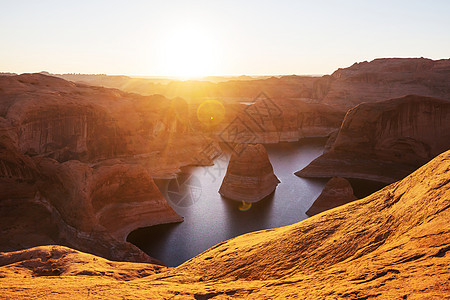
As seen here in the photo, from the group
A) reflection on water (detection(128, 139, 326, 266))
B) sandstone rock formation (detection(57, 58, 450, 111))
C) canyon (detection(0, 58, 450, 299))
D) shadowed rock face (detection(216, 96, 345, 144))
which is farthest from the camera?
sandstone rock formation (detection(57, 58, 450, 111))

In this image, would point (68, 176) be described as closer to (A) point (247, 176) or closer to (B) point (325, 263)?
(A) point (247, 176)

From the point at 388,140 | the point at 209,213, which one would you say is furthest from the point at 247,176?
the point at 388,140

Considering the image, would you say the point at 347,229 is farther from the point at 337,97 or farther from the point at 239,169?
the point at 337,97

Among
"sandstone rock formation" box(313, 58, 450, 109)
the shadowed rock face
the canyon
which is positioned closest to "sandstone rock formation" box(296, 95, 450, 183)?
the canyon

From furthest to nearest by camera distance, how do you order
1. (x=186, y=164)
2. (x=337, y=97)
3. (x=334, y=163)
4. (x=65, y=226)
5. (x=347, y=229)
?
(x=337, y=97)
(x=186, y=164)
(x=334, y=163)
(x=65, y=226)
(x=347, y=229)

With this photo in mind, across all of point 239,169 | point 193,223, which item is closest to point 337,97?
point 239,169

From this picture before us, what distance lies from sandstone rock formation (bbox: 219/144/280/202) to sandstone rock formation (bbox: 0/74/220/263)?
737cm

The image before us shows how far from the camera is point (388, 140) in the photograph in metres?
37.2

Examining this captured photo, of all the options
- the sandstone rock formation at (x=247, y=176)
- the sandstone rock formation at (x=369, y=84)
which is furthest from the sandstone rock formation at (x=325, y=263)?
the sandstone rock formation at (x=369, y=84)

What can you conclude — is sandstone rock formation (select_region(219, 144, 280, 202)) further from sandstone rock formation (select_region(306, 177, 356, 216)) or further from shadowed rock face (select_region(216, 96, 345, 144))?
shadowed rock face (select_region(216, 96, 345, 144))

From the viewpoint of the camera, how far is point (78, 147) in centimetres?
3119

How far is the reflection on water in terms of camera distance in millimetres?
21438

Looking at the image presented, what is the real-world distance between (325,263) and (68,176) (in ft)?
62.9

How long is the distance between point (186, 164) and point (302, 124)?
37.5 m
